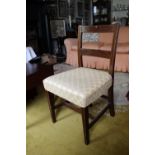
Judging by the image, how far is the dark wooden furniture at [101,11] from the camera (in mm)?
6146

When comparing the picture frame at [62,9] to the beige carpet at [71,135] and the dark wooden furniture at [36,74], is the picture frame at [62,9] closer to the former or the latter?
the dark wooden furniture at [36,74]

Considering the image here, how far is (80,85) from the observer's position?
1317 mm

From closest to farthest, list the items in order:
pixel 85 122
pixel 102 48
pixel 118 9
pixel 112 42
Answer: pixel 85 122, pixel 112 42, pixel 102 48, pixel 118 9

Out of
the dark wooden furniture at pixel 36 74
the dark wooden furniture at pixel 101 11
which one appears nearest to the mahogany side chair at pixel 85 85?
the dark wooden furniture at pixel 36 74

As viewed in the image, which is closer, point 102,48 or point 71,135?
point 71,135

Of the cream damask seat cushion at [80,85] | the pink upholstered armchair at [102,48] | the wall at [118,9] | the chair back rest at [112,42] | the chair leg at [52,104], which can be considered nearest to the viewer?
the cream damask seat cushion at [80,85]

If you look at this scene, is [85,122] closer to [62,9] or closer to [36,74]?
[36,74]

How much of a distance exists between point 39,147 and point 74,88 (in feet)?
1.67

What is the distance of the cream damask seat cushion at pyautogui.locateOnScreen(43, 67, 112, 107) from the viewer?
1.24 m

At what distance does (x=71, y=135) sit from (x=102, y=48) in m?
1.90

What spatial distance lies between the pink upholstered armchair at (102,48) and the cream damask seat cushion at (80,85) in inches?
56.4

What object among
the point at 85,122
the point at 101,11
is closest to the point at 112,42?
the point at 85,122

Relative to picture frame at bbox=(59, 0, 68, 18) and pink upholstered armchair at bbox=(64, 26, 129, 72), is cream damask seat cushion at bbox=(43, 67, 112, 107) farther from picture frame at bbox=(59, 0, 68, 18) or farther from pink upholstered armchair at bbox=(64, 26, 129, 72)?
picture frame at bbox=(59, 0, 68, 18)
